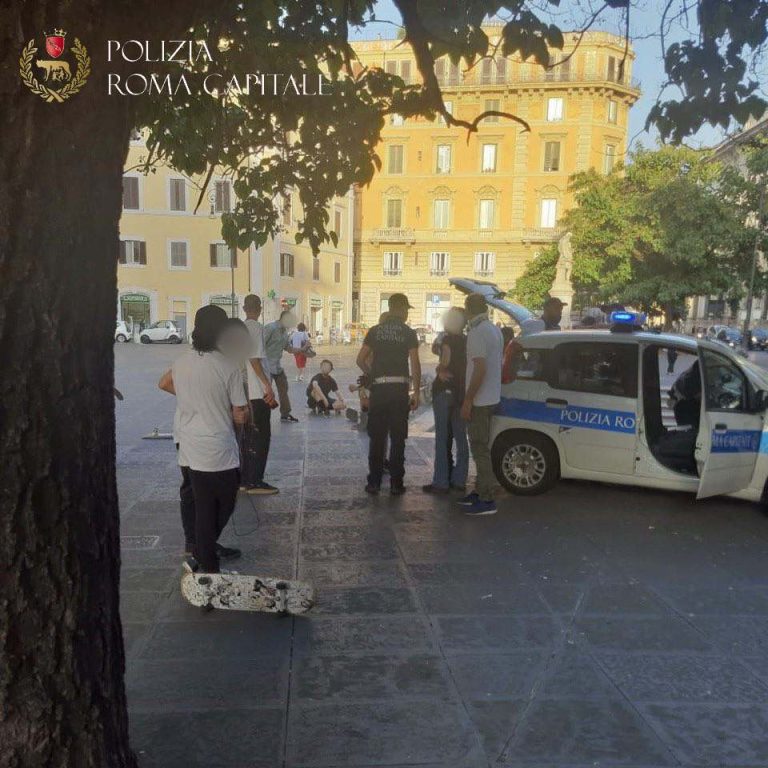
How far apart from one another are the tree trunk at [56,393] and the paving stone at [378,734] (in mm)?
1008

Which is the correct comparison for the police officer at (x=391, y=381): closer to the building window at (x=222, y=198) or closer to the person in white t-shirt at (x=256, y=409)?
the person in white t-shirt at (x=256, y=409)

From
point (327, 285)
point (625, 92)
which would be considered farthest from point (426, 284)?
point (625, 92)

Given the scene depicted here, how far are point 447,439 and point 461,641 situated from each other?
313cm

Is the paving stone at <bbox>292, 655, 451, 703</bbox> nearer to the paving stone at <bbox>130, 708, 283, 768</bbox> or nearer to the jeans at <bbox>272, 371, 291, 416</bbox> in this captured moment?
the paving stone at <bbox>130, 708, 283, 768</bbox>

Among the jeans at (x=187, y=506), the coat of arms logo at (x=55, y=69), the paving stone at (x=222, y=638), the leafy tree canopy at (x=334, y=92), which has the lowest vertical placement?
the paving stone at (x=222, y=638)

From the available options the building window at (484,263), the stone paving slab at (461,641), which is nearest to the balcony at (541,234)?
the building window at (484,263)

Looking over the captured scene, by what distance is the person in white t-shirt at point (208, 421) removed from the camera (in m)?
4.16

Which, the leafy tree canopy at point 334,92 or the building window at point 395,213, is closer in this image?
the leafy tree canopy at point 334,92

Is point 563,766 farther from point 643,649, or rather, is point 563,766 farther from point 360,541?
point 360,541

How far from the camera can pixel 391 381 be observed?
6.48m

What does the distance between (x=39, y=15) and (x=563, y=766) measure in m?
3.05

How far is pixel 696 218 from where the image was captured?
3192 centimetres

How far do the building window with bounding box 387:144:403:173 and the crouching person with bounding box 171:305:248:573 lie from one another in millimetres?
52354

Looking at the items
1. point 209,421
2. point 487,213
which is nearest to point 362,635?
point 209,421
